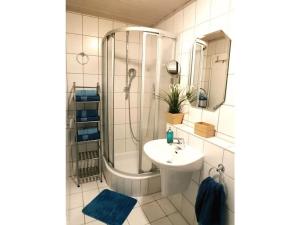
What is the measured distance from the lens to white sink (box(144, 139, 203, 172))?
4.03 feet

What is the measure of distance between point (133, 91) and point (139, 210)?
1.37 m

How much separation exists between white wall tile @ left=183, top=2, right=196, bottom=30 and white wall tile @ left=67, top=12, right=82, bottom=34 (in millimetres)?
1264

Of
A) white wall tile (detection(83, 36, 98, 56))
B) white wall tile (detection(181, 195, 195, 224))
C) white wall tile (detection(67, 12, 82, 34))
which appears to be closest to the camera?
white wall tile (detection(181, 195, 195, 224))

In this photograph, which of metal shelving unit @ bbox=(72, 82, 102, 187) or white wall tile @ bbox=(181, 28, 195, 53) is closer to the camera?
white wall tile @ bbox=(181, 28, 195, 53)

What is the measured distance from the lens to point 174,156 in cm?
146

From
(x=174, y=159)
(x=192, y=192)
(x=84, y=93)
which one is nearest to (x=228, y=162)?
(x=174, y=159)

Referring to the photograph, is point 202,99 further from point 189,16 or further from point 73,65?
point 73,65

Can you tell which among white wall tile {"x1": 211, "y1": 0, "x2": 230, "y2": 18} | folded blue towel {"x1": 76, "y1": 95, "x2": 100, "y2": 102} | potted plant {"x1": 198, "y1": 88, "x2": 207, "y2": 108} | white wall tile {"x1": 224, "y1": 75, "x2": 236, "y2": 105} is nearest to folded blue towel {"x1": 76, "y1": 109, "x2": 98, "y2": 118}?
folded blue towel {"x1": 76, "y1": 95, "x2": 100, "y2": 102}

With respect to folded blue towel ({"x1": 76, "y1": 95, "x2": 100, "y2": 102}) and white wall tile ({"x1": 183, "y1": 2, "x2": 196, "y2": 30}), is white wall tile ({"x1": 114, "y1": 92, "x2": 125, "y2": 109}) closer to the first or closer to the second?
folded blue towel ({"x1": 76, "y1": 95, "x2": 100, "y2": 102})

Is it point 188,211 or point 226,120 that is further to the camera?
point 188,211
